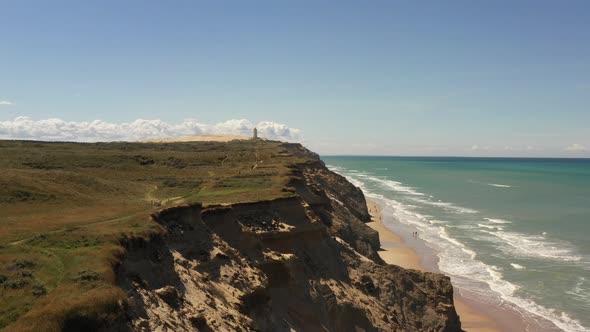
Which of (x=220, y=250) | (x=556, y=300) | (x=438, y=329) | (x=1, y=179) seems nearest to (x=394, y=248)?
(x=556, y=300)

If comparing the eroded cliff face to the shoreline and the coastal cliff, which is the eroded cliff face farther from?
the shoreline

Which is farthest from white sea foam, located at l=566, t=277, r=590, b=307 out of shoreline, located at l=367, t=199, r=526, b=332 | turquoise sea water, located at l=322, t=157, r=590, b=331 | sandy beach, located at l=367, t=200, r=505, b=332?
sandy beach, located at l=367, t=200, r=505, b=332

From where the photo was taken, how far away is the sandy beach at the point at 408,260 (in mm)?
36000

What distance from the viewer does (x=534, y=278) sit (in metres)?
45.0

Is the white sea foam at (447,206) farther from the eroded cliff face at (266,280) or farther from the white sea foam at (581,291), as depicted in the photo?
the eroded cliff face at (266,280)

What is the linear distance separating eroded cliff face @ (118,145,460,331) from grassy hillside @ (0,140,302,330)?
48.6 inches

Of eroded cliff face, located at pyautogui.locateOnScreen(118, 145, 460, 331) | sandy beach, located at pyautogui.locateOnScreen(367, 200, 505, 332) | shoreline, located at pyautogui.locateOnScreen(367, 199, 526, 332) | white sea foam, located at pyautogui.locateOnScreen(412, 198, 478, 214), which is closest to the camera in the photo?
eroded cliff face, located at pyautogui.locateOnScreen(118, 145, 460, 331)

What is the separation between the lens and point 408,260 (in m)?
52.5

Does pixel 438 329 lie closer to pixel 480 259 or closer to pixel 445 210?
pixel 480 259

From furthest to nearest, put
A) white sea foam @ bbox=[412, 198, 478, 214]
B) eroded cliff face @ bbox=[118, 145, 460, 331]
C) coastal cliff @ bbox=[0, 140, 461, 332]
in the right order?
white sea foam @ bbox=[412, 198, 478, 214], eroded cliff face @ bbox=[118, 145, 460, 331], coastal cliff @ bbox=[0, 140, 461, 332]

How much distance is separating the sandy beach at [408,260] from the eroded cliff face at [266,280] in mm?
4472

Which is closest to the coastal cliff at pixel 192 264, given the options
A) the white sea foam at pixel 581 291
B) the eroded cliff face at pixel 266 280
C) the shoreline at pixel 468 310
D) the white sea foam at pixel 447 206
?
the eroded cliff face at pixel 266 280

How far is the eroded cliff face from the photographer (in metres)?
19.1

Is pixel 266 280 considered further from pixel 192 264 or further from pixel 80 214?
pixel 80 214
